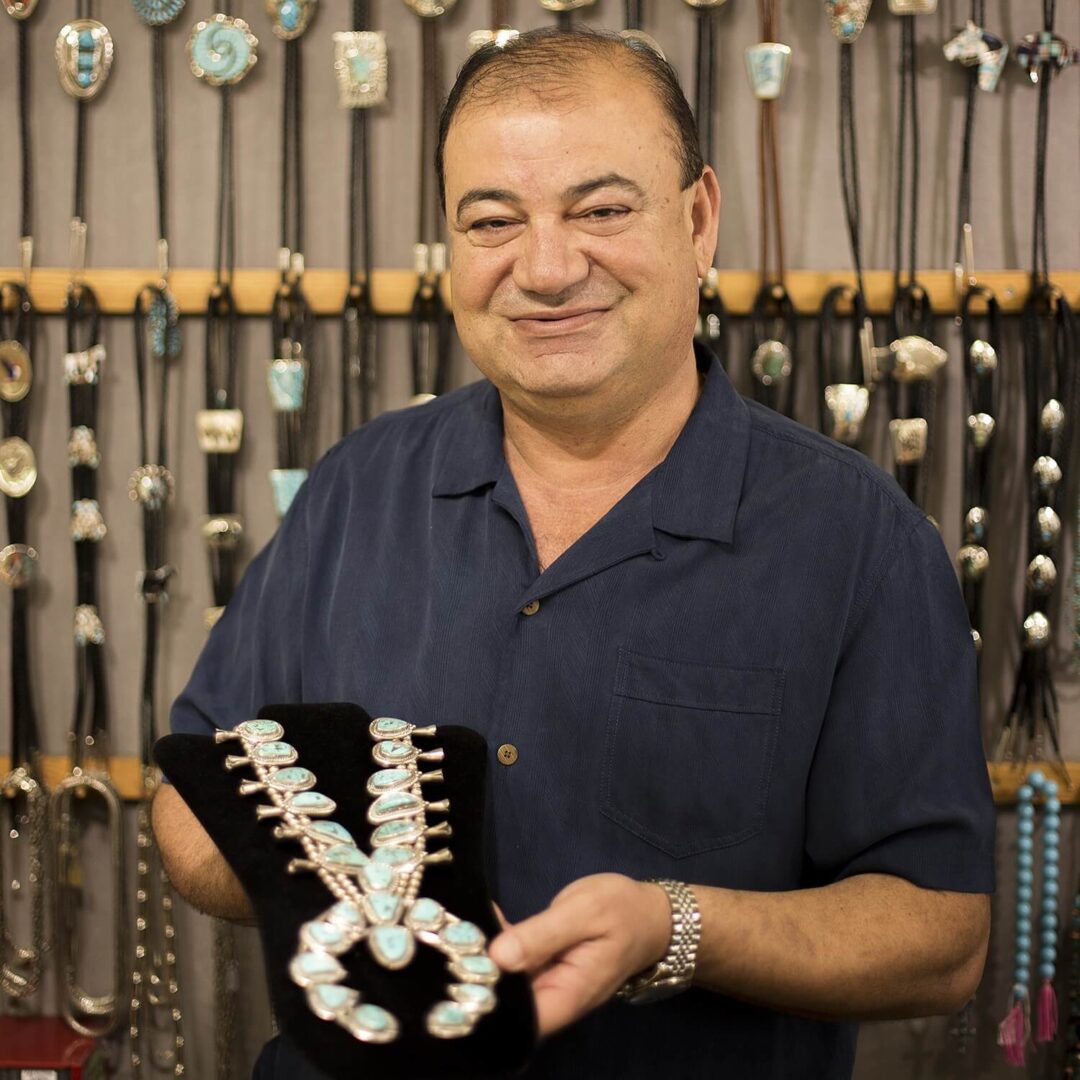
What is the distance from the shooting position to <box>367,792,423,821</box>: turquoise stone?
32.1 inches

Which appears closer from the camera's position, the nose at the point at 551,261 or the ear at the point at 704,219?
the nose at the point at 551,261

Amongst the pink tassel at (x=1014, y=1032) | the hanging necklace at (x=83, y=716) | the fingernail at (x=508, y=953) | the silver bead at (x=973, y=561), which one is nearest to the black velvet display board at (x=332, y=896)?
the fingernail at (x=508, y=953)

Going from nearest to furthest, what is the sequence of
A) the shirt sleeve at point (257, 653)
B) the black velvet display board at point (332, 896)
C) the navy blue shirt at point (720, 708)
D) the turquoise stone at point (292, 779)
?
the black velvet display board at point (332, 896) < the turquoise stone at point (292, 779) < the navy blue shirt at point (720, 708) < the shirt sleeve at point (257, 653)

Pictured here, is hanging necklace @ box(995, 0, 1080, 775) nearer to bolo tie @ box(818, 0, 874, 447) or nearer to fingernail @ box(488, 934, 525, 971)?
bolo tie @ box(818, 0, 874, 447)

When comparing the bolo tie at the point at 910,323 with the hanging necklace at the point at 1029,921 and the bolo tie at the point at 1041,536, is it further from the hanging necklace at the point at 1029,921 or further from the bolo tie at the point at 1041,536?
the hanging necklace at the point at 1029,921

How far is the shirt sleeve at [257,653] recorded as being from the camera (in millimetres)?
1117

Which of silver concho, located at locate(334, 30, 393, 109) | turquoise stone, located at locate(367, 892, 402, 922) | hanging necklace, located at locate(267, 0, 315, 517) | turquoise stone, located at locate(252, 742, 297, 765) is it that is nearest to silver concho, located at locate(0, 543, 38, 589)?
hanging necklace, located at locate(267, 0, 315, 517)

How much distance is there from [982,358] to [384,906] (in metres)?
1.03

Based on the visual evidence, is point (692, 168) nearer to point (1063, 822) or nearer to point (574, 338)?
point (574, 338)

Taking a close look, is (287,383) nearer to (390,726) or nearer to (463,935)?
(390,726)

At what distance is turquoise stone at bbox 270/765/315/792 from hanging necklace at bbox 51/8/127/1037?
77cm

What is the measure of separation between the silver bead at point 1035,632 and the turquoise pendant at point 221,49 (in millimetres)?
1128

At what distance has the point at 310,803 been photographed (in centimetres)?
82

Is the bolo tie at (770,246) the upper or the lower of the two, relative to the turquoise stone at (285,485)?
upper
